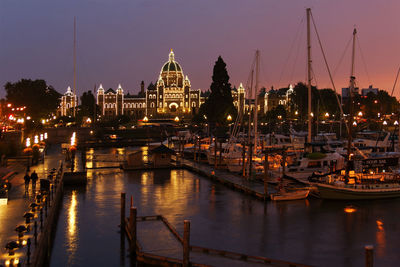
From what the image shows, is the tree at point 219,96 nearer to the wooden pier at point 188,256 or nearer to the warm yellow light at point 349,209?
the warm yellow light at point 349,209

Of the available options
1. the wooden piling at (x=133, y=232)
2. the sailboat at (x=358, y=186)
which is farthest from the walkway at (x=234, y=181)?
the wooden piling at (x=133, y=232)

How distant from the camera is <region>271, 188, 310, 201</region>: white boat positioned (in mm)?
32219

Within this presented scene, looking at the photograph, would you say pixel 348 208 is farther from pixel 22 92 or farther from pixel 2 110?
pixel 22 92

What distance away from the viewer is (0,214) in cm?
2220

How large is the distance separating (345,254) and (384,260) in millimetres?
1788

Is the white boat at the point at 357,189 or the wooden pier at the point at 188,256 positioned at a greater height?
the white boat at the point at 357,189

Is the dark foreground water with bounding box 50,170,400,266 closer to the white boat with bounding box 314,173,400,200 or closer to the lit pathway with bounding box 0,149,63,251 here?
the white boat with bounding box 314,173,400,200

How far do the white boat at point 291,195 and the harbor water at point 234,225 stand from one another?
21.6 inches

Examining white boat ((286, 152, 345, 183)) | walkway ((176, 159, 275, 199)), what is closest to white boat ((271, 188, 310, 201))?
walkway ((176, 159, 275, 199))

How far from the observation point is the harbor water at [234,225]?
21078 millimetres

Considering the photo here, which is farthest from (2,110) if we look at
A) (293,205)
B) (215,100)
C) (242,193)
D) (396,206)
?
(396,206)

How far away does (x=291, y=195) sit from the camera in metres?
32.4

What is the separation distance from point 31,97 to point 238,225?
80642 mm

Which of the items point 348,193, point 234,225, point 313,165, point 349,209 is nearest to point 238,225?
point 234,225
